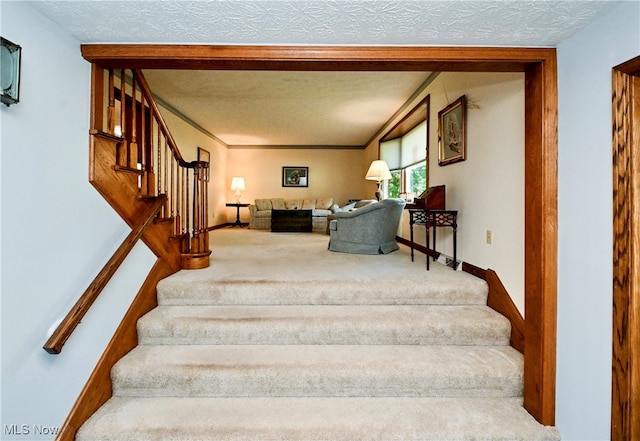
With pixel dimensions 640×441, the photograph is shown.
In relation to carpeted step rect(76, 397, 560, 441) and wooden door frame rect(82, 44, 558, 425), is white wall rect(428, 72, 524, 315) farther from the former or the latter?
carpeted step rect(76, 397, 560, 441)

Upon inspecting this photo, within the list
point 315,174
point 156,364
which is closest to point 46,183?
point 156,364

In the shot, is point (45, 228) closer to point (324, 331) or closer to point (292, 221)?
point (324, 331)

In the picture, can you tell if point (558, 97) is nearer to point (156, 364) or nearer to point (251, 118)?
point (156, 364)

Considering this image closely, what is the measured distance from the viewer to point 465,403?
1.79m

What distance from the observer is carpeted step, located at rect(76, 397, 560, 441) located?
5.10 feet

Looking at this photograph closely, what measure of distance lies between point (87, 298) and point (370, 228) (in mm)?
3149

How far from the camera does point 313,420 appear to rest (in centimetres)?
164

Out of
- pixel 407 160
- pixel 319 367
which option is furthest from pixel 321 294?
pixel 407 160

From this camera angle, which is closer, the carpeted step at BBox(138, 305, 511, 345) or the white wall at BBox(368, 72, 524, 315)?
the carpeted step at BBox(138, 305, 511, 345)

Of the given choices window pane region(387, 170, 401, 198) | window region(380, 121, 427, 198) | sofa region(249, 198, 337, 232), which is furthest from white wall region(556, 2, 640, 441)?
sofa region(249, 198, 337, 232)

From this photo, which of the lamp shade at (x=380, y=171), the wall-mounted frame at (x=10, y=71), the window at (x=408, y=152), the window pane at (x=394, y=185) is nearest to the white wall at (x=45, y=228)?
the wall-mounted frame at (x=10, y=71)

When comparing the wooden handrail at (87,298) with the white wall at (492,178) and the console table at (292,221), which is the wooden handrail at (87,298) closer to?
the white wall at (492,178)

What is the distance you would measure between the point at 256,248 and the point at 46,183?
3.19 meters

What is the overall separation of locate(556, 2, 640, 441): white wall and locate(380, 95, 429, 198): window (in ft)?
8.73
